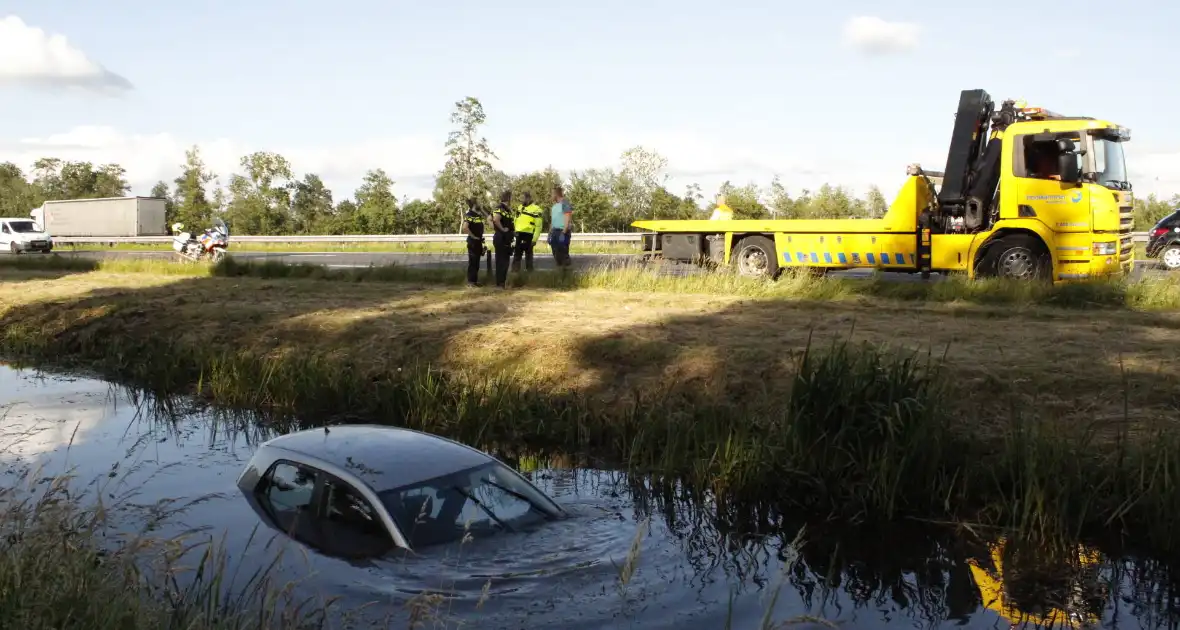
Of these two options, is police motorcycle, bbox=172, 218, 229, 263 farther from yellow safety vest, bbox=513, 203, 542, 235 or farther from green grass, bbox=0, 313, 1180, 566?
green grass, bbox=0, 313, 1180, 566

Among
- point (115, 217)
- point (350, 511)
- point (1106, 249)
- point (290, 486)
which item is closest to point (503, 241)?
point (1106, 249)

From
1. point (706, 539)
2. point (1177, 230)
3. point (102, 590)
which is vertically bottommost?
point (706, 539)

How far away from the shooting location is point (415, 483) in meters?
6.44

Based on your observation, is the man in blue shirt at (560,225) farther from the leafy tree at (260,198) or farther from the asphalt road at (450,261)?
the leafy tree at (260,198)

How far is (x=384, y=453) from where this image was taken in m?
6.75

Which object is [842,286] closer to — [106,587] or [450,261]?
[106,587]

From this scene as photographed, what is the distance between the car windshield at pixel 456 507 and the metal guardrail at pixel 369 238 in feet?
79.0

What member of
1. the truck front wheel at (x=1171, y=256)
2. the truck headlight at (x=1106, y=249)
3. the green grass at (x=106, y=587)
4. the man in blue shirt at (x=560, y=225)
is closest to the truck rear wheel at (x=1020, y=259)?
the truck headlight at (x=1106, y=249)

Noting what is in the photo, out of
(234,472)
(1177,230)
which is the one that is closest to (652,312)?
(234,472)

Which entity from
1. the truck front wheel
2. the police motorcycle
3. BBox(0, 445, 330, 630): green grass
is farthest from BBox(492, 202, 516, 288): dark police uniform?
the truck front wheel

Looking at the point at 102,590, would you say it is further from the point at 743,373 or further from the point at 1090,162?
the point at 1090,162

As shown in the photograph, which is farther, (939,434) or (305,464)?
(939,434)

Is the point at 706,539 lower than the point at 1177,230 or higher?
lower

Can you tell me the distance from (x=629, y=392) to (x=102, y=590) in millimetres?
6647
